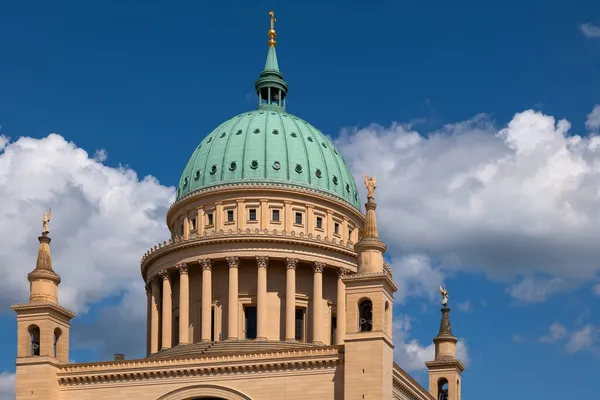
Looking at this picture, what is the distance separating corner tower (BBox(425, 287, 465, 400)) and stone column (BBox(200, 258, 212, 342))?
18.6 meters

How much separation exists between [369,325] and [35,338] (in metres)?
22.2

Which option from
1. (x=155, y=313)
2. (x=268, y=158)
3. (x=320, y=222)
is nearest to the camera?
(x=155, y=313)

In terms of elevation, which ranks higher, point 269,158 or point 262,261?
point 269,158

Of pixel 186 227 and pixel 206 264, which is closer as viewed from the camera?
pixel 206 264

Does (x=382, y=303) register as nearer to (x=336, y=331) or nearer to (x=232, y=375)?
(x=232, y=375)

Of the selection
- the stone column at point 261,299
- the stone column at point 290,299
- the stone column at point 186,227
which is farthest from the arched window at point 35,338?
the stone column at point 290,299

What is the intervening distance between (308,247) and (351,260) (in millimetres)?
3914

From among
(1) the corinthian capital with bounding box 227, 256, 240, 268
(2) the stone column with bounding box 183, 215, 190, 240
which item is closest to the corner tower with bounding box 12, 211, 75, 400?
(1) the corinthian capital with bounding box 227, 256, 240, 268

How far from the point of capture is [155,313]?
99.6 m

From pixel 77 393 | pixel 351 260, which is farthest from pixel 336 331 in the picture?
pixel 77 393

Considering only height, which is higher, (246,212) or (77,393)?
(246,212)

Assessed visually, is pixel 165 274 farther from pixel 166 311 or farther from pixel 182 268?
pixel 166 311

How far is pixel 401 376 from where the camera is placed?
8350cm

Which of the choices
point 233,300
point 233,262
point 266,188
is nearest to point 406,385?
point 233,300
